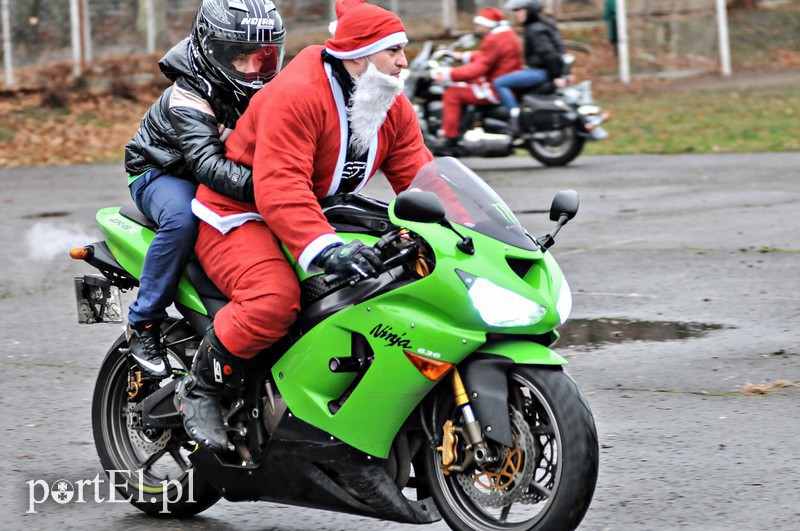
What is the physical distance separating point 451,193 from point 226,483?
1.30 m

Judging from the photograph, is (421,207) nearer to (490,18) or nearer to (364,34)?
(364,34)

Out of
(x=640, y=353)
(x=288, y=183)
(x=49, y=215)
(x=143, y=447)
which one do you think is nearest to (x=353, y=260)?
(x=288, y=183)

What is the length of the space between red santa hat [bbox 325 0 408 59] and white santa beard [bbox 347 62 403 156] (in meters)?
0.07

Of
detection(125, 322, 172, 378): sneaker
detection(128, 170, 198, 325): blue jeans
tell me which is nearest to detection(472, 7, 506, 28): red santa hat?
detection(128, 170, 198, 325): blue jeans

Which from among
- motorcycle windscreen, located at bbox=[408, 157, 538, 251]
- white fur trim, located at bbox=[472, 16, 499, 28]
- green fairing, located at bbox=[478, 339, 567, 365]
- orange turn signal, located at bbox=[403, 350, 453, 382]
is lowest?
white fur trim, located at bbox=[472, 16, 499, 28]

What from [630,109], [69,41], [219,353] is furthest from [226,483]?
[69,41]

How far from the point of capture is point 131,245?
528 centimetres

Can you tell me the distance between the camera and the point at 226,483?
16.3ft

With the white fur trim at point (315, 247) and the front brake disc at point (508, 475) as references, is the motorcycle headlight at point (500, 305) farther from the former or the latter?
the white fur trim at point (315, 247)

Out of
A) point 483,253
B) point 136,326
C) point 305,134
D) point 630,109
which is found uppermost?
point 305,134

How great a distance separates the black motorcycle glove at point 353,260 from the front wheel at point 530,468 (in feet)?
1.68

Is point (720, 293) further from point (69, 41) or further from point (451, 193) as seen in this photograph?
point (69, 41)

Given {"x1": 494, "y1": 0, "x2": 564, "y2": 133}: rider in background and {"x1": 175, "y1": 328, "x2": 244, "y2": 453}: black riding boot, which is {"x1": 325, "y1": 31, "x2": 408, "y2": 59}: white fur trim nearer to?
{"x1": 175, "y1": 328, "x2": 244, "y2": 453}: black riding boot

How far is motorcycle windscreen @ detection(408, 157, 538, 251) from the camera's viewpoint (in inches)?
177
